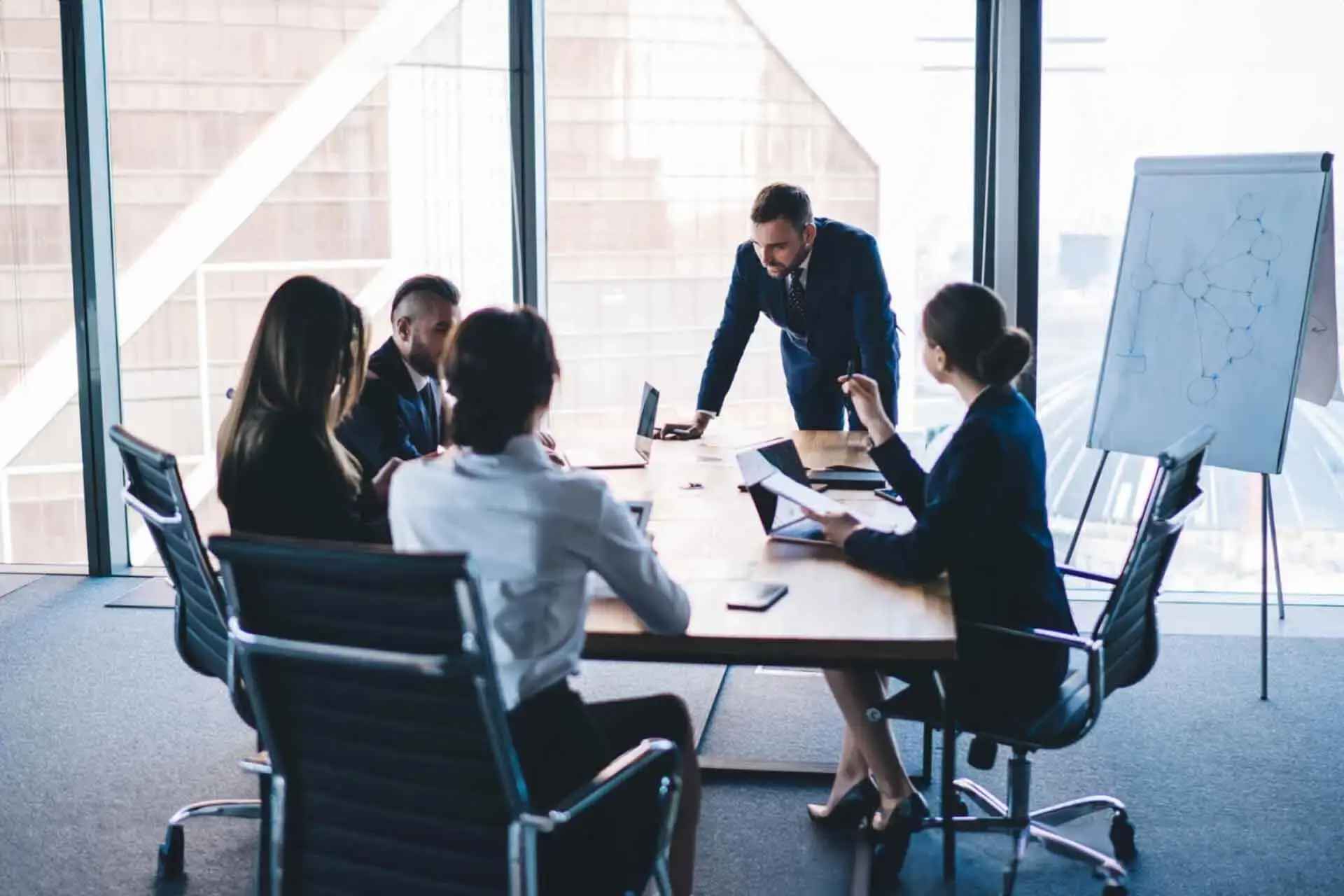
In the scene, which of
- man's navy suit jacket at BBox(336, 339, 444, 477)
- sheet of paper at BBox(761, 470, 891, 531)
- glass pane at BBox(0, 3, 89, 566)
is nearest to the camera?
sheet of paper at BBox(761, 470, 891, 531)

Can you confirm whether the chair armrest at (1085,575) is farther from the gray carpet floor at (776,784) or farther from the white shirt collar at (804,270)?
the white shirt collar at (804,270)

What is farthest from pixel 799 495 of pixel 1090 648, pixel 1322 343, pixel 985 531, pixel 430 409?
pixel 1322 343

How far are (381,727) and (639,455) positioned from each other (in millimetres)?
2122

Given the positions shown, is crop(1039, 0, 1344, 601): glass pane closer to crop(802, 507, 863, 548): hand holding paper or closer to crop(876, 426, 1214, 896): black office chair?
crop(876, 426, 1214, 896): black office chair

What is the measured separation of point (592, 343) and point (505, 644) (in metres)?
3.71

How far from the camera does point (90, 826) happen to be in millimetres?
3357

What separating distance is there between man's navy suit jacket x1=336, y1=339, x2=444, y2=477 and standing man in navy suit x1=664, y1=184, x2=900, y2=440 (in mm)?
939

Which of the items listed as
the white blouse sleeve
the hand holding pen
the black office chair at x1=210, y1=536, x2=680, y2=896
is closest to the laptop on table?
the hand holding pen

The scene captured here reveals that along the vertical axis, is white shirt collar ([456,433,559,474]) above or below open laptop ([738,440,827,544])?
above

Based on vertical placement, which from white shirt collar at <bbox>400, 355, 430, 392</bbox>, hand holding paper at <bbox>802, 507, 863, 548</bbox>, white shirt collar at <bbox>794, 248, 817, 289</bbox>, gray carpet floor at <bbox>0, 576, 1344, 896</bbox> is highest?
white shirt collar at <bbox>794, 248, 817, 289</bbox>

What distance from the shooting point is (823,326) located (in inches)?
173

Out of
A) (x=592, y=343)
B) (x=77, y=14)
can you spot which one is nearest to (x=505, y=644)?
(x=592, y=343)

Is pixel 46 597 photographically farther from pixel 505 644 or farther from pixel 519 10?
pixel 505 644

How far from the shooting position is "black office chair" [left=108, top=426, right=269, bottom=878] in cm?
261
